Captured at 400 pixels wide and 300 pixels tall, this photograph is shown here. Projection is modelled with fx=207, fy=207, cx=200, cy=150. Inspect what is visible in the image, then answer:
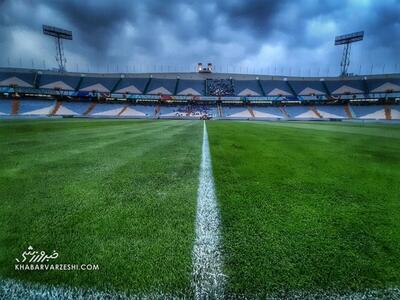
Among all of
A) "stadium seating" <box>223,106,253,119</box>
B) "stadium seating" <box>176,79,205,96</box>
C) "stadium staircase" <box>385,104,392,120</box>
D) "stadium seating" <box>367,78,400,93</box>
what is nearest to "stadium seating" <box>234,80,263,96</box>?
"stadium seating" <box>223,106,253,119</box>

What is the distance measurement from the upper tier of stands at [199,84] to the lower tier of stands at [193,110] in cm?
380

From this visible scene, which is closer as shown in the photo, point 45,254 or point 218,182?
point 45,254

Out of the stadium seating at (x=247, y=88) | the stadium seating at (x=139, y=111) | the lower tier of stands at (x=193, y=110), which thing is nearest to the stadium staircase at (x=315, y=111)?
the lower tier of stands at (x=193, y=110)

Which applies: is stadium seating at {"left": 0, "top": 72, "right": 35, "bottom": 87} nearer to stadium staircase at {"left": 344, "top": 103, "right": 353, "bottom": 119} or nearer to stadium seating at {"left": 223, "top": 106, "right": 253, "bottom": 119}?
stadium seating at {"left": 223, "top": 106, "right": 253, "bottom": 119}

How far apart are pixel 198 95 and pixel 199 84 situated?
5309 mm

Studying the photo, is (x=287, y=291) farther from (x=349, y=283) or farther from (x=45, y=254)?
(x=45, y=254)

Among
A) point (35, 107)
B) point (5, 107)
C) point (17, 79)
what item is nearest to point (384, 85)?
point (35, 107)

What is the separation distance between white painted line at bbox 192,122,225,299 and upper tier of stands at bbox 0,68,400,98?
5255 cm

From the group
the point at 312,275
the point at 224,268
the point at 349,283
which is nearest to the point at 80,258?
the point at 224,268

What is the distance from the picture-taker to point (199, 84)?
56.2 meters

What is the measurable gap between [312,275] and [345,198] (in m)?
1.42

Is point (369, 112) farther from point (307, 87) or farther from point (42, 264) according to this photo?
point (42, 264)

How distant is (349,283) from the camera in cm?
110

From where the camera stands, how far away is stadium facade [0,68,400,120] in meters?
44.2
